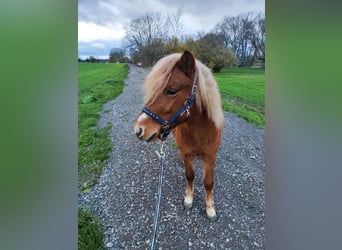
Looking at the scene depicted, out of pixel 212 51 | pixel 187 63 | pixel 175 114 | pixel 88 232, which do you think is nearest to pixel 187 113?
pixel 175 114

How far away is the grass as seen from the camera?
1148 millimetres

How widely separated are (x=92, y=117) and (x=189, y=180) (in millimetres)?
505

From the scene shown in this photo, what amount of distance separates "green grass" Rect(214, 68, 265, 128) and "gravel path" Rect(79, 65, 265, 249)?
0.04 meters

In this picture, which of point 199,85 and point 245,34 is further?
point 245,34

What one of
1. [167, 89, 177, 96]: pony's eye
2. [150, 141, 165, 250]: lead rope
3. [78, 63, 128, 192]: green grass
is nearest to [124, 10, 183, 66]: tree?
[78, 63, 128, 192]: green grass

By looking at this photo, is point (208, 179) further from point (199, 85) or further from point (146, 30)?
point (146, 30)

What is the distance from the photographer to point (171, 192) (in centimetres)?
120

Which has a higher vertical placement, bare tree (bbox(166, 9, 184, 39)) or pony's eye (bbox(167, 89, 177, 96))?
bare tree (bbox(166, 9, 184, 39))

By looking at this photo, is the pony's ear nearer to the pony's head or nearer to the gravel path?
the pony's head

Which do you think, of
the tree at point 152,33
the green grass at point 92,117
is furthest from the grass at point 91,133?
the tree at point 152,33

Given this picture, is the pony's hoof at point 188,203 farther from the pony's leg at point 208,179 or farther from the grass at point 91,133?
the grass at point 91,133
